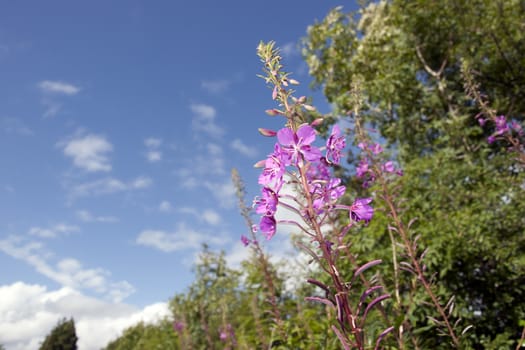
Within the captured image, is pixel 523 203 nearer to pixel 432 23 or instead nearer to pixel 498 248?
pixel 498 248

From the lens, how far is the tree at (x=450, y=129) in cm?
555

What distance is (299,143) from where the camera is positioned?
1.53 metres

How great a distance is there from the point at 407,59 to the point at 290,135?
32.9 feet

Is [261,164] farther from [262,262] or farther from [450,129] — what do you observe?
[450,129]

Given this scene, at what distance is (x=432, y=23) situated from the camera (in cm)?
964

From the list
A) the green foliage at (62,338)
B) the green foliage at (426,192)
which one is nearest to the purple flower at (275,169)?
the green foliage at (426,192)

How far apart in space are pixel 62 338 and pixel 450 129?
49390 mm

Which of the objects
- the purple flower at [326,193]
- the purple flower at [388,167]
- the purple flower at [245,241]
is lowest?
the purple flower at [326,193]

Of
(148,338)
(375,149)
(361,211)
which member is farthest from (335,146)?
(148,338)

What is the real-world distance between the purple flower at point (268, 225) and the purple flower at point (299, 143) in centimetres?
26

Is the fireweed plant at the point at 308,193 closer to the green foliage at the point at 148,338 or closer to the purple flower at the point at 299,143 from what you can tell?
the purple flower at the point at 299,143

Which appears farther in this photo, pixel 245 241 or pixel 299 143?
pixel 245 241

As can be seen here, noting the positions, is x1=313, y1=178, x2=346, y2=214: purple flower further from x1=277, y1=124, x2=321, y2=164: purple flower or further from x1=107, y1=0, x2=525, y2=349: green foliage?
x1=107, y1=0, x2=525, y2=349: green foliage

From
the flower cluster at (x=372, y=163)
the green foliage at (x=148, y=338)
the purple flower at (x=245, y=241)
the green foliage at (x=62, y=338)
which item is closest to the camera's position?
the flower cluster at (x=372, y=163)
